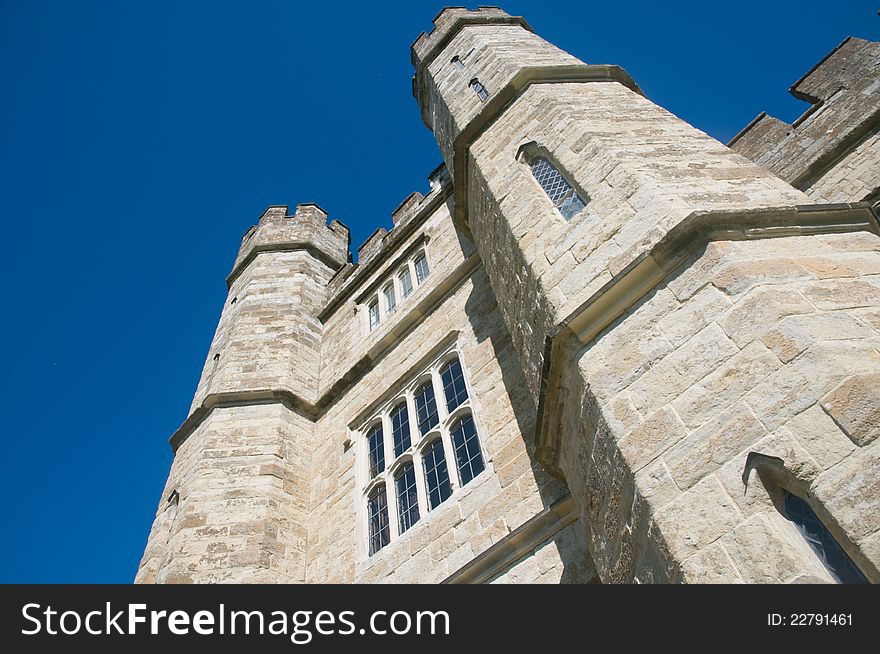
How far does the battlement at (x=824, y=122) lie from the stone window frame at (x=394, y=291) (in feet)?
16.5

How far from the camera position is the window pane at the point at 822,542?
9.30 ft

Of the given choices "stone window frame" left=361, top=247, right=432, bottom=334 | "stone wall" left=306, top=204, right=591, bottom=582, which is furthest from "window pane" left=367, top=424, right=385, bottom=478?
"stone window frame" left=361, top=247, right=432, bottom=334

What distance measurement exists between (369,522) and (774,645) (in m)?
5.78

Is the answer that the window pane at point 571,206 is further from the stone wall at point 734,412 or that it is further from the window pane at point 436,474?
the window pane at point 436,474

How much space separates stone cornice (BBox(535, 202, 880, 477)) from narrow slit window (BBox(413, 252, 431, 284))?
655 cm

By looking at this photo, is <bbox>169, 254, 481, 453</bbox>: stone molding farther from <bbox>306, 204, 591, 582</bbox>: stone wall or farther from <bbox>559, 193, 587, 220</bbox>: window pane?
<bbox>559, 193, 587, 220</bbox>: window pane

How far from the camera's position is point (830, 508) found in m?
2.89

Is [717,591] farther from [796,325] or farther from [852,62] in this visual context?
[852,62]

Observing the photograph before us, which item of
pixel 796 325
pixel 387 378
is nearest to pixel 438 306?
pixel 387 378

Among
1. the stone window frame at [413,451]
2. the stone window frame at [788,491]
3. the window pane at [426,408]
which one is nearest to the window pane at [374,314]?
the stone window frame at [413,451]

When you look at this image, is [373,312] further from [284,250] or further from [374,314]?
[284,250]

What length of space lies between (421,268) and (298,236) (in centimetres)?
487

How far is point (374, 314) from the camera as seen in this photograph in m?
12.0

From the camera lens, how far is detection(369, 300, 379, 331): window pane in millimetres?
11652
